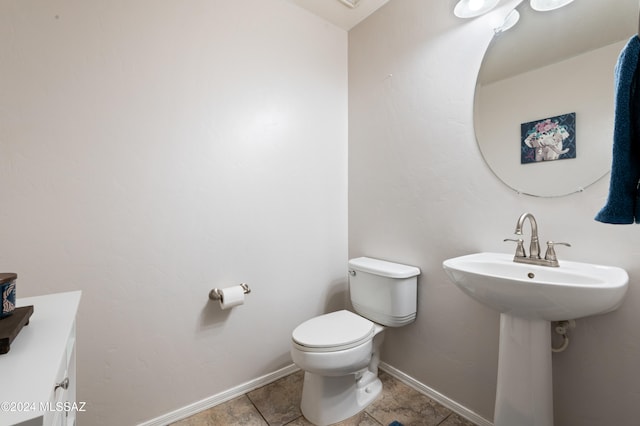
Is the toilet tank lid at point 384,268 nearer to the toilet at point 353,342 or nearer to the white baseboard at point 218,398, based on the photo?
the toilet at point 353,342

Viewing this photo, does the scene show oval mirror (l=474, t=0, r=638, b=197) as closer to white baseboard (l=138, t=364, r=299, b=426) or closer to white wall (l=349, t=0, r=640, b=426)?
white wall (l=349, t=0, r=640, b=426)

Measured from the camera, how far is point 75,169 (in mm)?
1183

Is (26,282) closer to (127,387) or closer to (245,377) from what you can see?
(127,387)

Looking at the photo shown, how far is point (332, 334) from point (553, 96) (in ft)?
4.57

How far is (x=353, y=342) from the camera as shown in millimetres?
1325

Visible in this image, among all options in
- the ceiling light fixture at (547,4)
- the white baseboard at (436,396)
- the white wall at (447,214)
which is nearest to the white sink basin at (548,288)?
the white wall at (447,214)

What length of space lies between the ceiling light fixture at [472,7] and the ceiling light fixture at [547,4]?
0.15 meters

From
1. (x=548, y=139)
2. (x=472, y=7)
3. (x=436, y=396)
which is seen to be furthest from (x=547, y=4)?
(x=436, y=396)

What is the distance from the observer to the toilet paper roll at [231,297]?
1.46 m

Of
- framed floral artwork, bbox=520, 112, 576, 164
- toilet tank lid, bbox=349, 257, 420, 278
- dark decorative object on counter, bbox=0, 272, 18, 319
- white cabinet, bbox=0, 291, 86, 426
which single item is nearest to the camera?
white cabinet, bbox=0, 291, 86, 426

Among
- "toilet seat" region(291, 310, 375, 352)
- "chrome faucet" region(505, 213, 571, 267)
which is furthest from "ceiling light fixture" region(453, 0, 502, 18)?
"toilet seat" region(291, 310, 375, 352)

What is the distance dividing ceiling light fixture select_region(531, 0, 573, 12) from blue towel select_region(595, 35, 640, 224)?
1.99 feet

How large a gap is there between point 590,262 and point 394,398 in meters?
1.15

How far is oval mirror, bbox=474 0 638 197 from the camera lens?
103 cm
